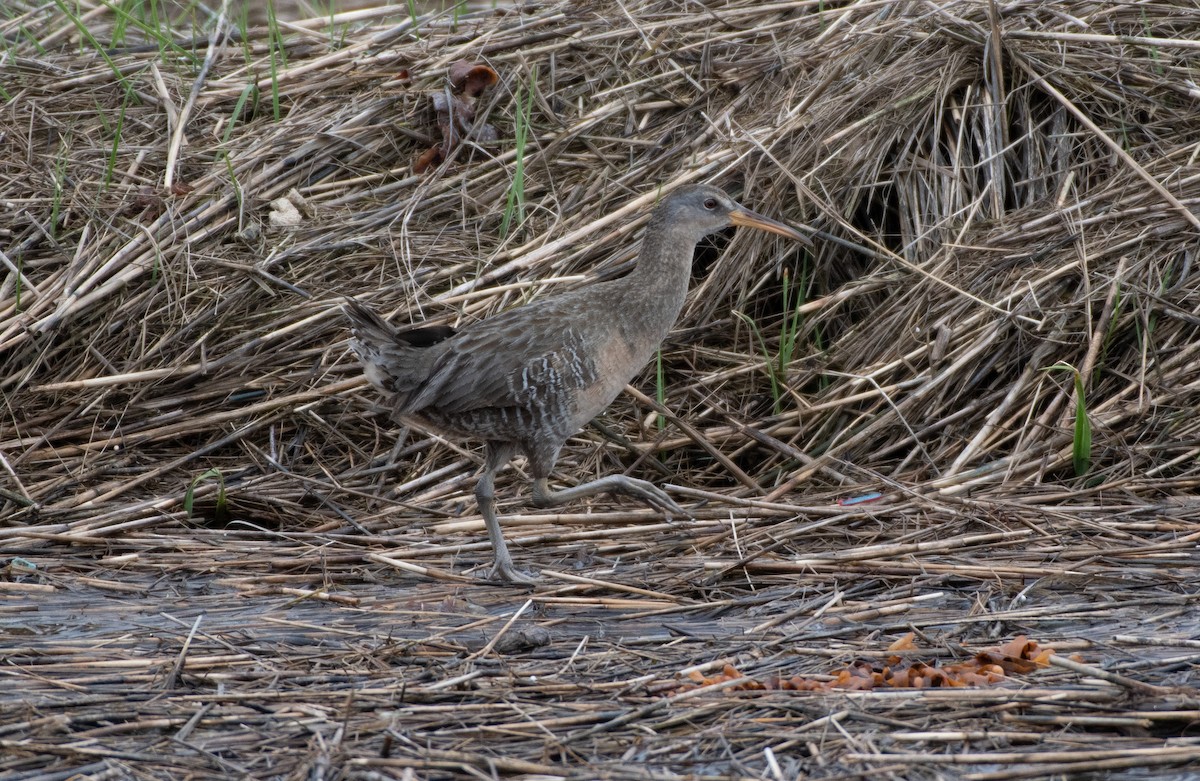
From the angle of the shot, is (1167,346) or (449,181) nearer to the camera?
(1167,346)

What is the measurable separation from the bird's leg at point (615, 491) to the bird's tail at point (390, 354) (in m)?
0.60

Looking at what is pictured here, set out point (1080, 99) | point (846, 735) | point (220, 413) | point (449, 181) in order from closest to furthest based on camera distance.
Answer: point (846, 735) → point (220, 413) → point (1080, 99) → point (449, 181)

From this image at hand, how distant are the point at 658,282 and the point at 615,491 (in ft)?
2.74

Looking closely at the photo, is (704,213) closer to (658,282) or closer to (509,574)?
(658,282)

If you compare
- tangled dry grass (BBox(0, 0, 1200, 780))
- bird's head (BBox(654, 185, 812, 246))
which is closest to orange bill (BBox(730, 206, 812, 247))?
bird's head (BBox(654, 185, 812, 246))

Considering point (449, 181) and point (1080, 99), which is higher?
point (1080, 99)

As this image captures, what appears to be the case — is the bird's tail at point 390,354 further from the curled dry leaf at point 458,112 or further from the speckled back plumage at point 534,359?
the curled dry leaf at point 458,112

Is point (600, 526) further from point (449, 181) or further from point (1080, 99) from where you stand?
point (1080, 99)

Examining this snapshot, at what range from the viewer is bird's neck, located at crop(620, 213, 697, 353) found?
5.07 metres

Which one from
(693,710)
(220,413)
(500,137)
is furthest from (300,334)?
(693,710)

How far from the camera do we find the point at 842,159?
613 cm

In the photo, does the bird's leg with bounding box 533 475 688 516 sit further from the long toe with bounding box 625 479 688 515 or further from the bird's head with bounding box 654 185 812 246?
the bird's head with bounding box 654 185 812 246

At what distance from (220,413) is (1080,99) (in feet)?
13.7

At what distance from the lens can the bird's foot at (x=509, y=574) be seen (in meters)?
4.46
